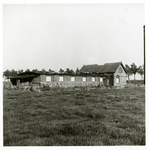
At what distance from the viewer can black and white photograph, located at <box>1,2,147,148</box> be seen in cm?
625

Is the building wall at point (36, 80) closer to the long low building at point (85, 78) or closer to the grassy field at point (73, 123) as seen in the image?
the long low building at point (85, 78)

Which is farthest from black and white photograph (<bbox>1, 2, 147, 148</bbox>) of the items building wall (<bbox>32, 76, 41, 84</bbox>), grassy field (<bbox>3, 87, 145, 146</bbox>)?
building wall (<bbox>32, 76, 41, 84</bbox>)

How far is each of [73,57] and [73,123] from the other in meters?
3.77

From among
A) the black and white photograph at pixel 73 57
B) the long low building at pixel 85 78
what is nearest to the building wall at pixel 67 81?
the long low building at pixel 85 78

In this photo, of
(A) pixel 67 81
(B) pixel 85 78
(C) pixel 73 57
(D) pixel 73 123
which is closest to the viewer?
(D) pixel 73 123

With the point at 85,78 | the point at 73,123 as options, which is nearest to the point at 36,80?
the point at 85,78

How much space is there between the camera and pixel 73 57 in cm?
903

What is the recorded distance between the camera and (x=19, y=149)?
20.0 feet

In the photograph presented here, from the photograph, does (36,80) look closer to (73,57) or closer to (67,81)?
(67,81)

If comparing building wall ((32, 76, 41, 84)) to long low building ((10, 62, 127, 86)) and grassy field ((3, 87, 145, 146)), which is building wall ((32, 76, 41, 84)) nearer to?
long low building ((10, 62, 127, 86))

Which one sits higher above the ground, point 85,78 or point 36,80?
point 85,78

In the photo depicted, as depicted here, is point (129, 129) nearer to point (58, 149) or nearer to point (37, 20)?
point (58, 149)

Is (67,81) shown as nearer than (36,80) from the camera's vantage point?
No

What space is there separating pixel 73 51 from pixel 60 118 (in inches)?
147
